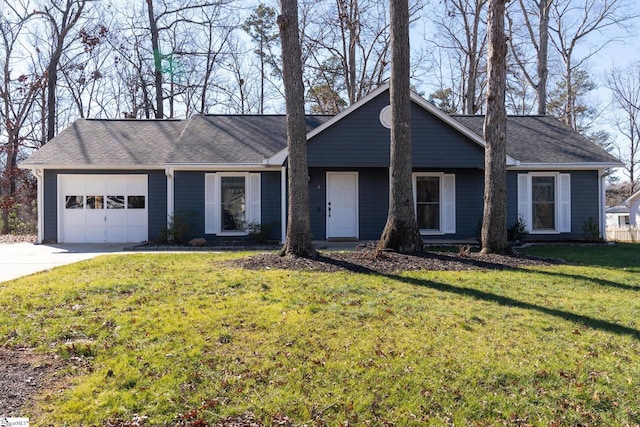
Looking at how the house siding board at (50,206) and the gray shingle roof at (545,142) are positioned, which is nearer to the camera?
the house siding board at (50,206)

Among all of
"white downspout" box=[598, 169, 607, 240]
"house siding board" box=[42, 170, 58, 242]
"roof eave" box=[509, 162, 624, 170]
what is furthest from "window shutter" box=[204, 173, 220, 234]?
"white downspout" box=[598, 169, 607, 240]

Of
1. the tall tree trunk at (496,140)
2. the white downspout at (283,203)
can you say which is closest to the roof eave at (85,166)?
the white downspout at (283,203)

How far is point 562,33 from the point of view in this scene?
82.2 feet

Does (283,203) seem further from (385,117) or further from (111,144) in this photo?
(111,144)

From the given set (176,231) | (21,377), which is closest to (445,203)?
(176,231)

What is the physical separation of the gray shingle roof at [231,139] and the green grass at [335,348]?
7.13 metres

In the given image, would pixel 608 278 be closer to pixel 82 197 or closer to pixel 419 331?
pixel 419 331

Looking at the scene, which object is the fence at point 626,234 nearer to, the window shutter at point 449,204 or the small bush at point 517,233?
the small bush at point 517,233

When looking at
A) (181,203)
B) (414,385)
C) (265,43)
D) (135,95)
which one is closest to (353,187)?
(181,203)

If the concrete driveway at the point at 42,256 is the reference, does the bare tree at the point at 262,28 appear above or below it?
A: above

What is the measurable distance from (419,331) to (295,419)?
75.5 inches

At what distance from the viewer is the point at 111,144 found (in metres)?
15.1

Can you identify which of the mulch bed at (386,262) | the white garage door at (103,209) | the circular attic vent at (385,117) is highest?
the circular attic vent at (385,117)

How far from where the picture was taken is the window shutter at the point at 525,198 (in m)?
14.4
